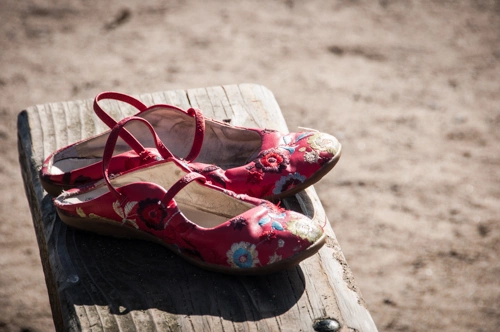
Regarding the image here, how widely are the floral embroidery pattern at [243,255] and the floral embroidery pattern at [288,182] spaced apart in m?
0.28

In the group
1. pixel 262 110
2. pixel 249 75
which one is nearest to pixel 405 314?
pixel 262 110

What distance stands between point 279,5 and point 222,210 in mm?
2972

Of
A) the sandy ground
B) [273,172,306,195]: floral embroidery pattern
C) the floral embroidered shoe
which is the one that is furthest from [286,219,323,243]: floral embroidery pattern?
the sandy ground

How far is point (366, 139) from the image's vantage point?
3.27m

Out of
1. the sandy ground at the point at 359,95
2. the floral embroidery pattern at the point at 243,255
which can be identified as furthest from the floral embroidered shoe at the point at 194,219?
the sandy ground at the point at 359,95

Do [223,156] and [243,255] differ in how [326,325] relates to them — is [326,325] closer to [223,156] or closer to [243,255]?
[243,255]

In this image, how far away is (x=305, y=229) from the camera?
1.44 meters

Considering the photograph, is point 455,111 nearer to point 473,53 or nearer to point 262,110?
point 473,53

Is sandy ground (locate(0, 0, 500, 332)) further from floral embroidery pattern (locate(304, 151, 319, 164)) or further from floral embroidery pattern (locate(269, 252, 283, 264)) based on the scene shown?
floral embroidery pattern (locate(269, 252, 283, 264))

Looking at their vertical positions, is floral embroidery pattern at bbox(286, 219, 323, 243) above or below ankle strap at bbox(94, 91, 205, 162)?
below

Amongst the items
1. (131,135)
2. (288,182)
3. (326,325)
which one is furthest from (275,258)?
(131,135)

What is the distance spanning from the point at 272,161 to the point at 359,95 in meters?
2.02

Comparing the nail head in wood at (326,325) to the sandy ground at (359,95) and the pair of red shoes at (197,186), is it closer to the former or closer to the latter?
the pair of red shoes at (197,186)

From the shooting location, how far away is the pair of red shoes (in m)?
1.43
